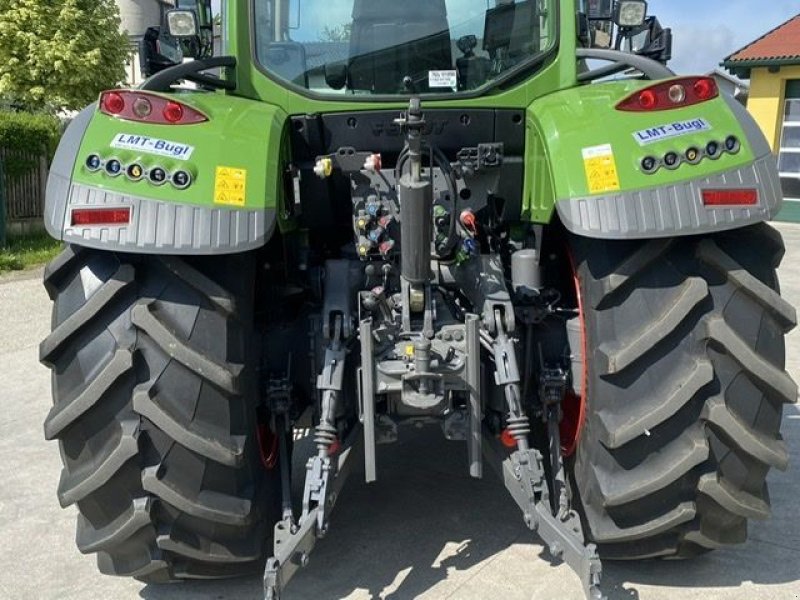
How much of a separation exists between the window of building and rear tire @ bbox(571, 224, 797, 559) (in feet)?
50.2

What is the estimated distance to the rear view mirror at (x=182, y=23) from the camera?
357 centimetres

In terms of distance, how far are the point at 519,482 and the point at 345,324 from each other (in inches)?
32.2

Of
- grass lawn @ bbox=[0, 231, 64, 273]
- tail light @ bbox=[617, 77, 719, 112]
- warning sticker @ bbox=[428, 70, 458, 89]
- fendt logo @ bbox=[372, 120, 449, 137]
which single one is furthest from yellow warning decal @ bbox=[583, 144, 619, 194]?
grass lawn @ bbox=[0, 231, 64, 273]

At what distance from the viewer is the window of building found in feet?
53.9

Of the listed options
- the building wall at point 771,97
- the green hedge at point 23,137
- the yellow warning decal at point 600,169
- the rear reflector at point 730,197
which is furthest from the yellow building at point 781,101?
the yellow warning decal at point 600,169

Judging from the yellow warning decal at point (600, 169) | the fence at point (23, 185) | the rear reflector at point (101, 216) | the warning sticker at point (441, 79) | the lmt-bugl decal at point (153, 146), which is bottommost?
the fence at point (23, 185)

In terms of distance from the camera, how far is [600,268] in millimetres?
2730

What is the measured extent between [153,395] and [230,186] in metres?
0.70

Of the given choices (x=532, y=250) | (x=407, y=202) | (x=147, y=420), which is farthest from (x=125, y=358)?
(x=532, y=250)

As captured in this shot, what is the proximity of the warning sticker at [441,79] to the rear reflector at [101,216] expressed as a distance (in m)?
1.36

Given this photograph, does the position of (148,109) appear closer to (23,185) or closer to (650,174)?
(650,174)

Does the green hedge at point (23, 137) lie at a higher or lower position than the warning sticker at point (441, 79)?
lower

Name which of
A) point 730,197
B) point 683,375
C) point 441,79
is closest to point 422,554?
point 683,375

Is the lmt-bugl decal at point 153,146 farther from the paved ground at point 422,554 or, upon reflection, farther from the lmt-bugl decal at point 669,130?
the paved ground at point 422,554
